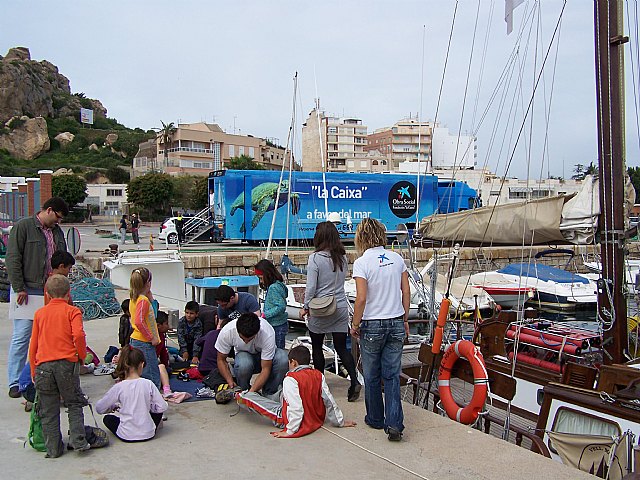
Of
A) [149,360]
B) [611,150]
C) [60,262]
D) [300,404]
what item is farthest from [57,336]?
[611,150]

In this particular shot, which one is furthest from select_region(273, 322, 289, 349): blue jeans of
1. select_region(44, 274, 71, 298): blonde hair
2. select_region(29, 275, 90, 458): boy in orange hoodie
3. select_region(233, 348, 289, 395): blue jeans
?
select_region(44, 274, 71, 298): blonde hair

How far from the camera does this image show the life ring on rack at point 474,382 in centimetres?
536

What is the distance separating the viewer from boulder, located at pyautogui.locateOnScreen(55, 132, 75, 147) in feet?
368

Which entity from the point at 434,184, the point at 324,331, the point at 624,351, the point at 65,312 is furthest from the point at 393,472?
the point at 434,184

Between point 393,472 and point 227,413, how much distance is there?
6.43 ft

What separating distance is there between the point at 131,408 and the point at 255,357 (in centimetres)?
138

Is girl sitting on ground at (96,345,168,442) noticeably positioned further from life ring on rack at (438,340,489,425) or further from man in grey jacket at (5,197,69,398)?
life ring on rack at (438,340,489,425)

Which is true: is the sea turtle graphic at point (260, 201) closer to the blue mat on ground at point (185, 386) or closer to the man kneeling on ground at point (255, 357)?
the blue mat on ground at point (185, 386)

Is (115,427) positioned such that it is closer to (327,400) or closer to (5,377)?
(327,400)

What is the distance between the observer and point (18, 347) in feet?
18.9

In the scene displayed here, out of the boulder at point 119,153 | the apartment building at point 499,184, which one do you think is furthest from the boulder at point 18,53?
the apartment building at point 499,184

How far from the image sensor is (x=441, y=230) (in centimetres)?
1216

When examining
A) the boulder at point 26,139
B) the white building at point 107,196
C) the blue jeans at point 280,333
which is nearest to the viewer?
the blue jeans at point 280,333

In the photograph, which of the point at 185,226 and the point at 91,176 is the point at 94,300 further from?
the point at 91,176
